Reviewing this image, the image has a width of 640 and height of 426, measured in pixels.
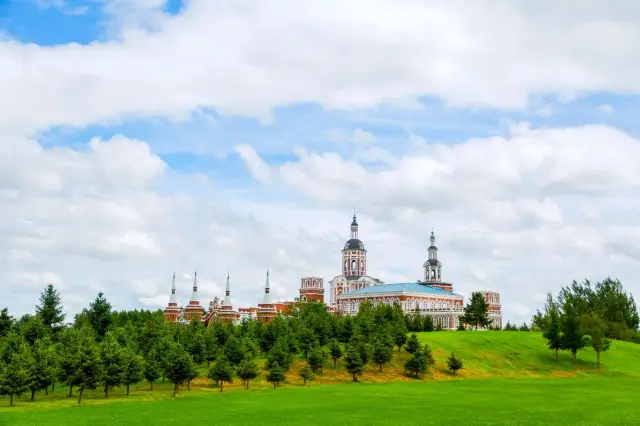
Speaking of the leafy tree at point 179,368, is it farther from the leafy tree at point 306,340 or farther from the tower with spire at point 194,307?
the tower with spire at point 194,307

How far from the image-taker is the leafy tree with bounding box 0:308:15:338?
96088mm

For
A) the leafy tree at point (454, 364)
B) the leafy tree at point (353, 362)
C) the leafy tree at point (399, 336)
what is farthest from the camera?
the leafy tree at point (399, 336)

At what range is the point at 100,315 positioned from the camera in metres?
104

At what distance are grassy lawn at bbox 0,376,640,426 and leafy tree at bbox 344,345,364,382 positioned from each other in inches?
266

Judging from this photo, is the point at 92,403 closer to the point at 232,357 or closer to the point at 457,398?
the point at 232,357

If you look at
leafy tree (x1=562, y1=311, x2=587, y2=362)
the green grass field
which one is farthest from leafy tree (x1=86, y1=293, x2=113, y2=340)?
leafy tree (x1=562, y1=311, x2=587, y2=362)

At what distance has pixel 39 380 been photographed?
220 feet

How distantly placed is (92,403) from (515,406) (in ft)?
118

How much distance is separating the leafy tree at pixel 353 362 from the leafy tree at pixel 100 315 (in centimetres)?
4033

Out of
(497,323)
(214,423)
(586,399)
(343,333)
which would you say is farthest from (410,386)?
(497,323)

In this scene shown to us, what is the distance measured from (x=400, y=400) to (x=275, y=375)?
19.7 metres

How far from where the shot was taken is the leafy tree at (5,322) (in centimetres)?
9609

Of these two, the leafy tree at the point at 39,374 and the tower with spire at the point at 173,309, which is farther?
the tower with spire at the point at 173,309

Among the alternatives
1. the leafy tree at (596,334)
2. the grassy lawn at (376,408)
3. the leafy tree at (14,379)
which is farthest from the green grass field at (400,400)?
the leafy tree at (596,334)
